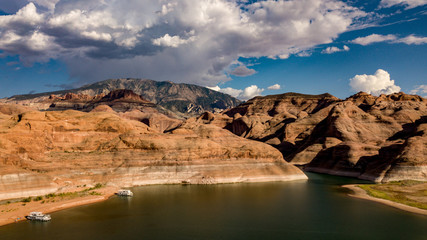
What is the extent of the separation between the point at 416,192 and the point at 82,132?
76.0 metres

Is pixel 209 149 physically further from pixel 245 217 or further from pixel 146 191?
pixel 245 217

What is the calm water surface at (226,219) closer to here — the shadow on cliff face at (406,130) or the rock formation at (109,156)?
the rock formation at (109,156)

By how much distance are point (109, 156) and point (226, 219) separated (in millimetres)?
39719

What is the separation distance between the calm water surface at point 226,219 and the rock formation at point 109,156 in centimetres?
1129

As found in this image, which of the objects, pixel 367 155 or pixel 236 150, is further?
pixel 367 155

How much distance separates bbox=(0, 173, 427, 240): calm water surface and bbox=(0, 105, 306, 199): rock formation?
1129 cm

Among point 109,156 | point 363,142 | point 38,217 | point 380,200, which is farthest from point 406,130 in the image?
point 38,217

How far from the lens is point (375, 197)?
210ft

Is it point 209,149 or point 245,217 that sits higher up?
point 209,149

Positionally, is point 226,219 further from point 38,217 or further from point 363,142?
point 363,142

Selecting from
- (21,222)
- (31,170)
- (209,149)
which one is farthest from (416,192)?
(31,170)

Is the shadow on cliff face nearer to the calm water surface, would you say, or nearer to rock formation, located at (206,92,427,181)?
rock formation, located at (206,92,427,181)

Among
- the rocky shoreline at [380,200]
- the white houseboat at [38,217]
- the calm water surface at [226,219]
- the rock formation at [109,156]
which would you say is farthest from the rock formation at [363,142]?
the white houseboat at [38,217]

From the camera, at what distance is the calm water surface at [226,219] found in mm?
40281
